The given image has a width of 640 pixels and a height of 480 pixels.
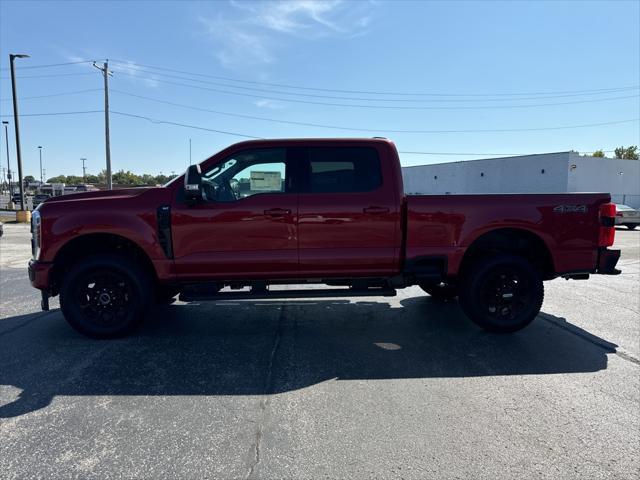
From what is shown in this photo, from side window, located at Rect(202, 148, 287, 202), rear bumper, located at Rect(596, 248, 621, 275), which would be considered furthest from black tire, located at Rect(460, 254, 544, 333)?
side window, located at Rect(202, 148, 287, 202)

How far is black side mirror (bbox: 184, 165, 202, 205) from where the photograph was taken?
432 centimetres

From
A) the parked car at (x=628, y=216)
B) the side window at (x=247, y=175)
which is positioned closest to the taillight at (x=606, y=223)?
the side window at (x=247, y=175)

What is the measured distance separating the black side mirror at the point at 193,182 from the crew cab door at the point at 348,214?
1.07 meters

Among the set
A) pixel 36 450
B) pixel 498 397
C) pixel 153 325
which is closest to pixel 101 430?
pixel 36 450

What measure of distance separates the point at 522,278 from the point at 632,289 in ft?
13.5

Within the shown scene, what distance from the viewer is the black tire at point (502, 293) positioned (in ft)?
16.1

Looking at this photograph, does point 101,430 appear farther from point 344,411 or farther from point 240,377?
point 344,411

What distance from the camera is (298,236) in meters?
4.69

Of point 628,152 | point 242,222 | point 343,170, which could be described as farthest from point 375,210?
point 628,152

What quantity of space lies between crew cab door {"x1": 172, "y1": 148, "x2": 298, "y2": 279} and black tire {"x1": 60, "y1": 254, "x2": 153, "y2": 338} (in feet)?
1.59

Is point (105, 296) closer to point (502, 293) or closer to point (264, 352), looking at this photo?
point (264, 352)

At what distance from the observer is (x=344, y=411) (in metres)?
3.21

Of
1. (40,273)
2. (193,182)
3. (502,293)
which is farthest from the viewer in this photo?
(502,293)

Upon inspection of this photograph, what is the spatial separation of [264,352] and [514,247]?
3.25 m
